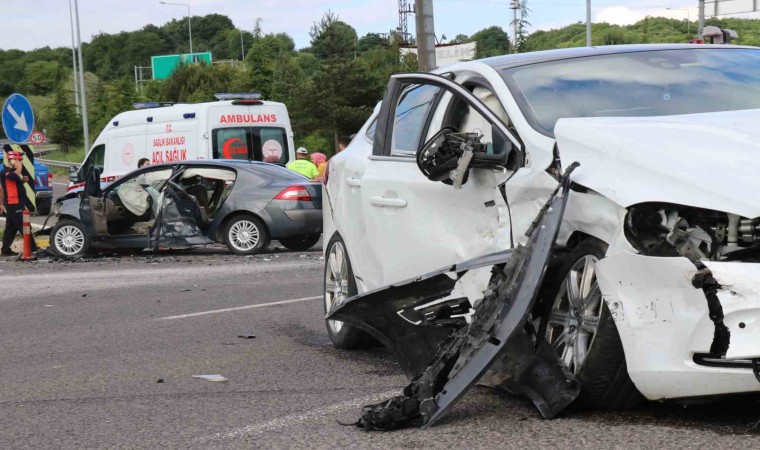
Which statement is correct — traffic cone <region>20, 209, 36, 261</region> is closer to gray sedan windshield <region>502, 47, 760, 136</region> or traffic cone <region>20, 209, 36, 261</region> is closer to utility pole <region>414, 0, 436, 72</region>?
utility pole <region>414, 0, 436, 72</region>

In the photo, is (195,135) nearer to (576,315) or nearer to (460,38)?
(576,315)

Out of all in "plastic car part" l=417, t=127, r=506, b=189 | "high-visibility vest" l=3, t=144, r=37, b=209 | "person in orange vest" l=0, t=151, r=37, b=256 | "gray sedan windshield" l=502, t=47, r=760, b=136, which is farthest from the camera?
"high-visibility vest" l=3, t=144, r=37, b=209

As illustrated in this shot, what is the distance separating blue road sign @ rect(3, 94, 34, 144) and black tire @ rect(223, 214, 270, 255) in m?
6.11

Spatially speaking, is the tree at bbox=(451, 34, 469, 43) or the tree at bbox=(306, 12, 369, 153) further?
the tree at bbox=(451, 34, 469, 43)

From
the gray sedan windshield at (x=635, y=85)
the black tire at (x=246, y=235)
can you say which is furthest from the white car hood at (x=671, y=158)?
the black tire at (x=246, y=235)

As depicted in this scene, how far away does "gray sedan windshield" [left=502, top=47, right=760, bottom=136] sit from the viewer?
5.72 meters

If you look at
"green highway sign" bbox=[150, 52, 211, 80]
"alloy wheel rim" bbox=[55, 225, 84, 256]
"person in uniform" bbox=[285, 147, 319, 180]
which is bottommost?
"alloy wheel rim" bbox=[55, 225, 84, 256]

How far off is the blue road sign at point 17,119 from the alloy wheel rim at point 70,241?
422 centimetres

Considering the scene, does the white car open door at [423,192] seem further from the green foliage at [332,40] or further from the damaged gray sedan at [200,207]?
the green foliage at [332,40]

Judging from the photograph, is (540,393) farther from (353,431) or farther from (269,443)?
(269,443)

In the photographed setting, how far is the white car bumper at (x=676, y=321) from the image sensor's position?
13.8 feet

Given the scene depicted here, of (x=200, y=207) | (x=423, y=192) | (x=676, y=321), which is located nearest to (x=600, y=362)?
(x=676, y=321)

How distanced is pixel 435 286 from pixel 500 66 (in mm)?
1336

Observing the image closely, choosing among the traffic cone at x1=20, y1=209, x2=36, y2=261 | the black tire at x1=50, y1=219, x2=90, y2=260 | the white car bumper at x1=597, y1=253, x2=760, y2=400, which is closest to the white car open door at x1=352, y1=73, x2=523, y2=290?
the white car bumper at x1=597, y1=253, x2=760, y2=400
